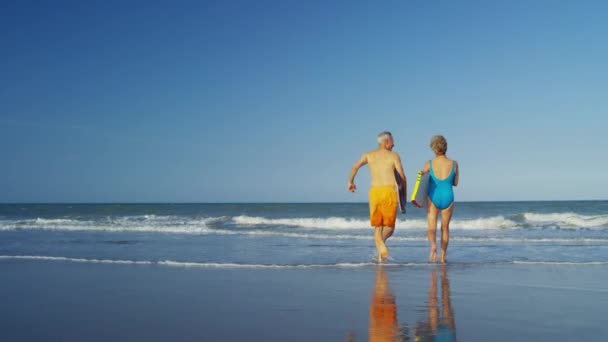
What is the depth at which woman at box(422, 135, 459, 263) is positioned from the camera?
22.8ft

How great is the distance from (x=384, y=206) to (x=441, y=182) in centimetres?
91

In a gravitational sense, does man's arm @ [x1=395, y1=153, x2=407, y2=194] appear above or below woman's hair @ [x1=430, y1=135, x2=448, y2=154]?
below

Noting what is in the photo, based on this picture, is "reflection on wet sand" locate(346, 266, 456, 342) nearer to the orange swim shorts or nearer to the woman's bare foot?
the orange swim shorts

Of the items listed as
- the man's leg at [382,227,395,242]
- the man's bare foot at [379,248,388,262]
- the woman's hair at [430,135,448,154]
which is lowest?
the man's bare foot at [379,248,388,262]

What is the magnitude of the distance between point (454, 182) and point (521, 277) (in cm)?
172

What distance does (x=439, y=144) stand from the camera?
698 centimetres

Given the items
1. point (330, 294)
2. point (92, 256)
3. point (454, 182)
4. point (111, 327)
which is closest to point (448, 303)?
point (330, 294)

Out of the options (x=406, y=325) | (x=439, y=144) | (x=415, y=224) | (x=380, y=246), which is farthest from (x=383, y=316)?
(x=415, y=224)

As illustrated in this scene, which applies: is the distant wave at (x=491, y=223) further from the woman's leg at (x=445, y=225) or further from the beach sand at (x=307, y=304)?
the beach sand at (x=307, y=304)

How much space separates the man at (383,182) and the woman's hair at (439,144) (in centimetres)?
63

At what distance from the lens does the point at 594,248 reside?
375 inches

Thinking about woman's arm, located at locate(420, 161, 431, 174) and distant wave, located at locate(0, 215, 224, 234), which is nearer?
woman's arm, located at locate(420, 161, 431, 174)

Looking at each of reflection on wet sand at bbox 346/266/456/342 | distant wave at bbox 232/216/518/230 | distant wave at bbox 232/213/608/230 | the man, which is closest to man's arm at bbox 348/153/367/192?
the man

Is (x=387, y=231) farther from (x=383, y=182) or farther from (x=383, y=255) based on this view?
(x=383, y=182)
